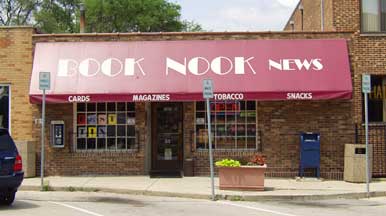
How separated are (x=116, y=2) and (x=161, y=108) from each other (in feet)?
130

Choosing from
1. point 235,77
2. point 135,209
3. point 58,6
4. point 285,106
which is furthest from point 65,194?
point 58,6

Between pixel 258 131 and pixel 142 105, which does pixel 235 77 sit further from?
pixel 142 105

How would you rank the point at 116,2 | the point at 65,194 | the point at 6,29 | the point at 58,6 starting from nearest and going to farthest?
the point at 65,194 → the point at 6,29 → the point at 58,6 → the point at 116,2

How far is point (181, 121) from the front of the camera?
1869cm

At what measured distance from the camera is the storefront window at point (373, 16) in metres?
19.0

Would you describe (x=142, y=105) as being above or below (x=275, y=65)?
below

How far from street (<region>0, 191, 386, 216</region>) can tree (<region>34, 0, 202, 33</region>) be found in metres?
39.3

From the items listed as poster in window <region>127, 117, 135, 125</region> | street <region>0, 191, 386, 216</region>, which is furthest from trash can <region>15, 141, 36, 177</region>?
poster in window <region>127, 117, 135, 125</region>

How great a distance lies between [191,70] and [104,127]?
324 centimetres

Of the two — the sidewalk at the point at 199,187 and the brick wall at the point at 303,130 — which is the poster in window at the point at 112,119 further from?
the brick wall at the point at 303,130

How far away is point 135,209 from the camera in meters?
12.7

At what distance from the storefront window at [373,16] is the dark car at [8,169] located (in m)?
11.6

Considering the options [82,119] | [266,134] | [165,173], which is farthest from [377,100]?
[82,119]

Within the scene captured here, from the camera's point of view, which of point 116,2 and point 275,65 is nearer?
point 275,65
